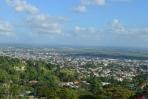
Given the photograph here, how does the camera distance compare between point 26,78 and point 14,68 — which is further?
point 14,68

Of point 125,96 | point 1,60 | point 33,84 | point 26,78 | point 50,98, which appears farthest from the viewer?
point 1,60

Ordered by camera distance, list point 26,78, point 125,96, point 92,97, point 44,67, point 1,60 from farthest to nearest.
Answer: point 44,67 → point 1,60 → point 26,78 → point 125,96 → point 92,97

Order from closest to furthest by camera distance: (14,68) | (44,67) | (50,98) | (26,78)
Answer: (50,98) → (26,78) → (14,68) → (44,67)

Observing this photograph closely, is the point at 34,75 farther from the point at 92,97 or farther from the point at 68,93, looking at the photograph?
the point at 92,97

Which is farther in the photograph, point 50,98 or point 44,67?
point 44,67

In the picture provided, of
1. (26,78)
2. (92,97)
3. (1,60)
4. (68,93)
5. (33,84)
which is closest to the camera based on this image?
(92,97)

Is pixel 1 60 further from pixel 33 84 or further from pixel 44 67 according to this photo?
pixel 33 84

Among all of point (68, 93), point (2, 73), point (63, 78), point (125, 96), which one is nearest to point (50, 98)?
point (68, 93)

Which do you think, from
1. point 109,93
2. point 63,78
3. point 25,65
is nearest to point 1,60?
point 25,65
